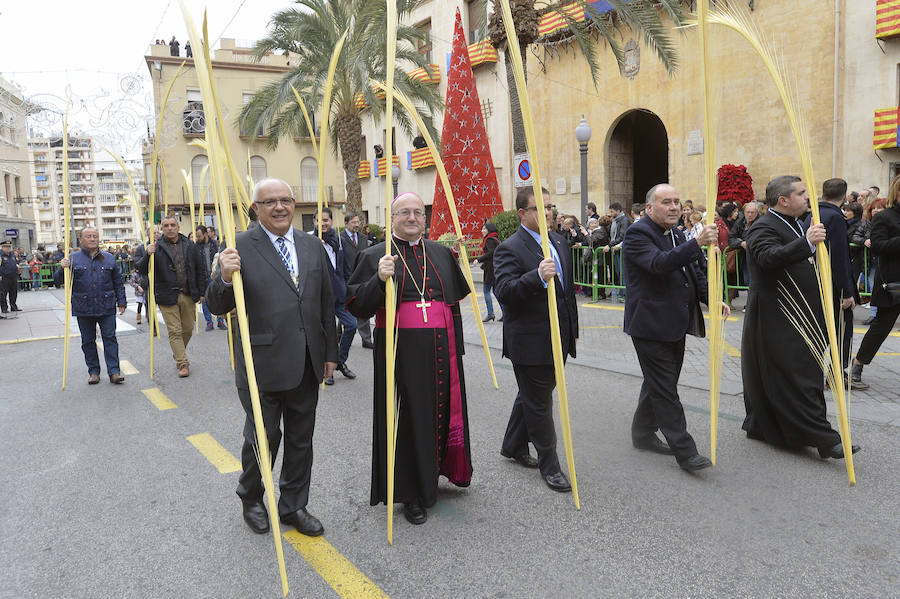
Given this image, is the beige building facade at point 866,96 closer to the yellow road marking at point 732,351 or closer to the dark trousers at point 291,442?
the yellow road marking at point 732,351

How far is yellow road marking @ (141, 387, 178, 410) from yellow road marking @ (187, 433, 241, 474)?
1249 millimetres

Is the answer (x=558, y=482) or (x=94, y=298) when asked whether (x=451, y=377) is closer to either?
(x=558, y=482)

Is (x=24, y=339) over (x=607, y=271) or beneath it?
beneath

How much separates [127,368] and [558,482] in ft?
21.8

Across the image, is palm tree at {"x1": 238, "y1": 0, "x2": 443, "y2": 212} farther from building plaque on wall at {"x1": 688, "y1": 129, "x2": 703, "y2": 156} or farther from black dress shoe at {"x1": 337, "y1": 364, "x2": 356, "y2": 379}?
black dress shoe at {"x1": 337, "y1": 364, "x2": 356, "y2": 379}

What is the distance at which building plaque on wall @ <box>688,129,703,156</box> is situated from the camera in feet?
59.6

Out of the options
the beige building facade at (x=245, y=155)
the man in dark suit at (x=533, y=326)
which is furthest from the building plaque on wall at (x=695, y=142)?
the beige building facade at (x=245, y=155)

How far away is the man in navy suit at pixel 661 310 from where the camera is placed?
167 inches

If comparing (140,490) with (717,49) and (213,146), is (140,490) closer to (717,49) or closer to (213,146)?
(213,146)

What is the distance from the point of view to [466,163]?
728 inches

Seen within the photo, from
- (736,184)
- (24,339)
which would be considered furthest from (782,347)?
(736,184)

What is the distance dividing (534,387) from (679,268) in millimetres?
1186

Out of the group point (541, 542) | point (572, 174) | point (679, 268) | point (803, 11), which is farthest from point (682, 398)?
point (572, 174)

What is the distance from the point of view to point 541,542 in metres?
3.38
